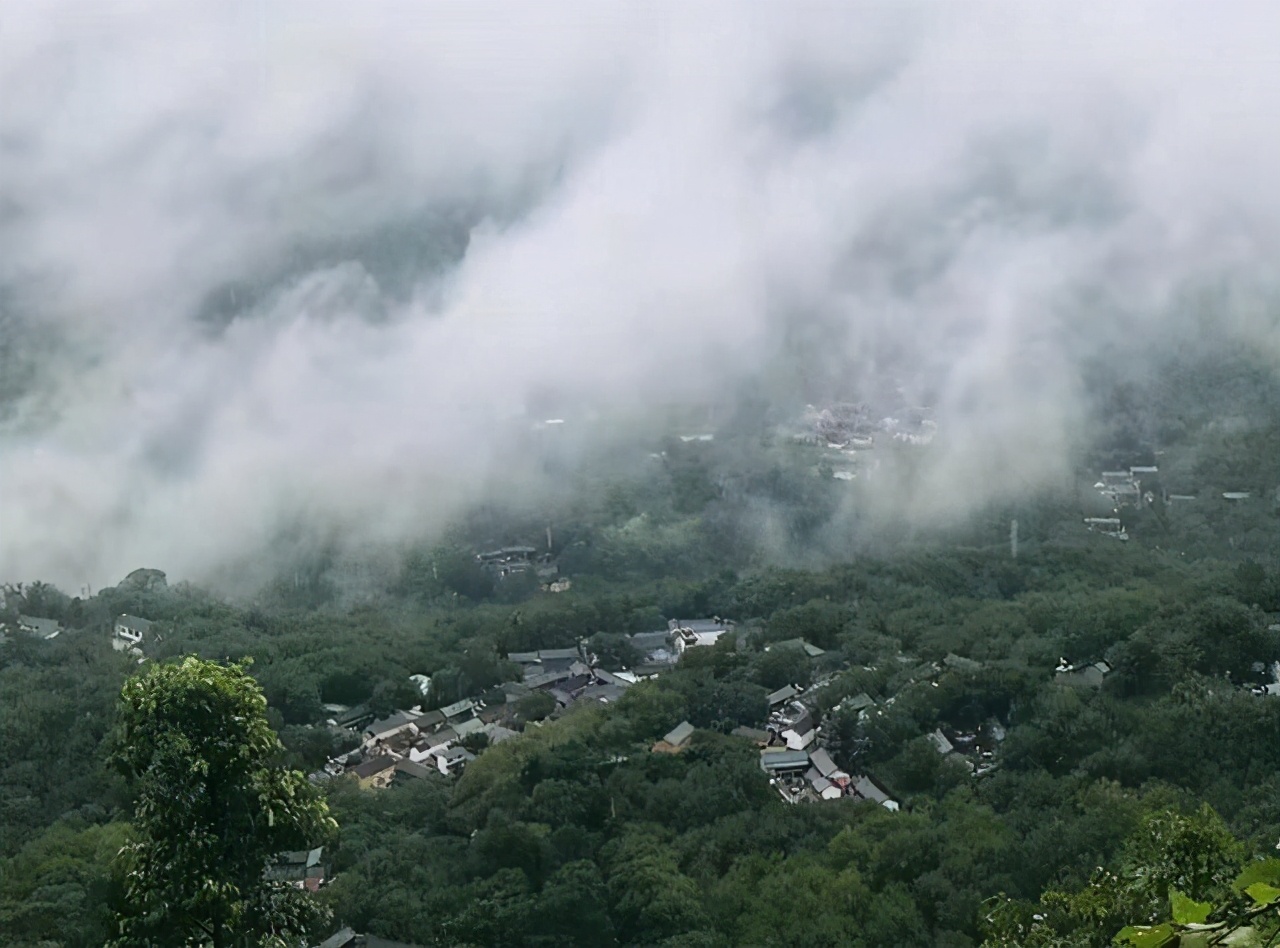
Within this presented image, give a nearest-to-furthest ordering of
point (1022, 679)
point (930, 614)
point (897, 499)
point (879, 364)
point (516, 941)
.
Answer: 1. point (516, 941)
2. point (1022, 679)
3. point (930, 614)
4. point (897, 499)
5. point (879, 364)

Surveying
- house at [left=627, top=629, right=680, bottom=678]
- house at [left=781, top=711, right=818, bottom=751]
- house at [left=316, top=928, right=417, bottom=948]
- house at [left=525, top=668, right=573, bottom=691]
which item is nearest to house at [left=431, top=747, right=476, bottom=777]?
house at [left=525, top=668, right=573, bottom=691]

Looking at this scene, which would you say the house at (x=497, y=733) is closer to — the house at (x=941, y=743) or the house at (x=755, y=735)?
the house at (x=755, y=735)

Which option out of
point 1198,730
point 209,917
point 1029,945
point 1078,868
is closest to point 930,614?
point 1198,730

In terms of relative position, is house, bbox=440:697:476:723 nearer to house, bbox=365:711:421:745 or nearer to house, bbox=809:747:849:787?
house, bbox=365:711:421:745

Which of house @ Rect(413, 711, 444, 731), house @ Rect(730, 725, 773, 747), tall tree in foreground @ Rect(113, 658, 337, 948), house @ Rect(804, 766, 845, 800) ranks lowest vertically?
house @ Rect(804, 766, 845, 800)

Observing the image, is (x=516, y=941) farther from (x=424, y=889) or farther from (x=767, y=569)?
(x=767, y=569)

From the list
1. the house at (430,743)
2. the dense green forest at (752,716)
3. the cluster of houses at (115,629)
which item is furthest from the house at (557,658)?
the cluster of houses at (115,629)
